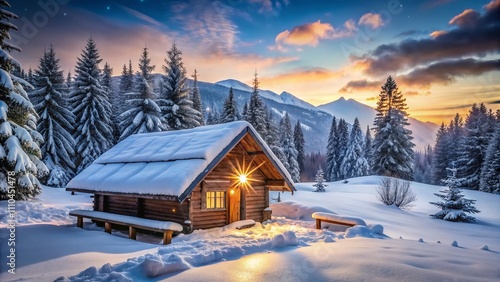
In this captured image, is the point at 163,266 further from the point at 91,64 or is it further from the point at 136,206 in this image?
the point at 91,64

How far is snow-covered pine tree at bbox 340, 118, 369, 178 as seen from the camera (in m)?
55.8

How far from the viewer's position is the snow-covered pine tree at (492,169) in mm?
32812

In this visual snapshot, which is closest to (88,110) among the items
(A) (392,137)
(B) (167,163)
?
(B) (167,163)

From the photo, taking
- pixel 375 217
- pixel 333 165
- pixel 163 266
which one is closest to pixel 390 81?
pixel 333 165

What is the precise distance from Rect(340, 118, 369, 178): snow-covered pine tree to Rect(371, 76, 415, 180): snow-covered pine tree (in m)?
13.1

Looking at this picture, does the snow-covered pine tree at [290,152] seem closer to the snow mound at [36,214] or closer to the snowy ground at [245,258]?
the snowy ground at [245,258]

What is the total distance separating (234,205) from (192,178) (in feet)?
12.9

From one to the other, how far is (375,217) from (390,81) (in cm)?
3077

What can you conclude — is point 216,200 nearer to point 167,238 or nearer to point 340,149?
point 167,238

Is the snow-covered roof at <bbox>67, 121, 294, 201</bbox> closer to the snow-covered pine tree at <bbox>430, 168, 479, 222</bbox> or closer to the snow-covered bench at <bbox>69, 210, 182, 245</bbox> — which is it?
the snow-covered bench at <bbox>69, 210, 182, 245</bbox>

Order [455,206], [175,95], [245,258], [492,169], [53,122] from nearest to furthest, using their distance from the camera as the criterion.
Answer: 1. [245,258]
2. [455,206]
3. [53,122]
4. [175,95]
5. [492,169]

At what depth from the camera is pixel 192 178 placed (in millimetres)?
11375

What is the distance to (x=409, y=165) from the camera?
40188 mm

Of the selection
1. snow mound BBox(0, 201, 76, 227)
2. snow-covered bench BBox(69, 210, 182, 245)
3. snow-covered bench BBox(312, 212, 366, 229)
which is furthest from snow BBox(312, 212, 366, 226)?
snow mound BBox(0, 201, 76, 227)
